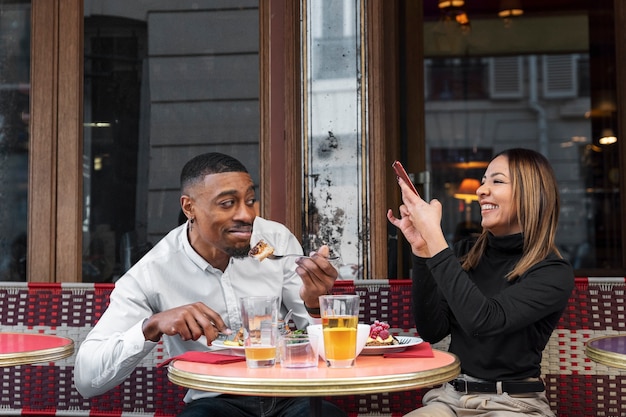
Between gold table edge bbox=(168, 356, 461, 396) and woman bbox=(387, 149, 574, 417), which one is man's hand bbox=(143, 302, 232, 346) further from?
woman bbox=(387, 149, 574, 417)

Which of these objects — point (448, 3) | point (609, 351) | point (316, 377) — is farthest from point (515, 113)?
point (316, 377)

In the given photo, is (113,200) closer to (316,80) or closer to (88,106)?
(88,106)

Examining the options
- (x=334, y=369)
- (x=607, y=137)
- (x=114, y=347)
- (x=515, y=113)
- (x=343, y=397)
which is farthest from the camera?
(x=515, y=113)

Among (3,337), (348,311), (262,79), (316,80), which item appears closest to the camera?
(348,311)

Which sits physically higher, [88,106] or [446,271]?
[88,106]

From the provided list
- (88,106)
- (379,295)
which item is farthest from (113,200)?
(379,295)

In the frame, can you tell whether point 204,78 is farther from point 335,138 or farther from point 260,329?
point 260,329

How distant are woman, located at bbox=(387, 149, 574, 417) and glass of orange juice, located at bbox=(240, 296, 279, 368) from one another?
0.57 meters

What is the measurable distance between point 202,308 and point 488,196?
991 mm

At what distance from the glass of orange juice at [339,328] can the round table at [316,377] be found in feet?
0.10

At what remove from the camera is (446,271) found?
7.30ft

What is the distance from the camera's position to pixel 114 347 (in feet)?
7.66

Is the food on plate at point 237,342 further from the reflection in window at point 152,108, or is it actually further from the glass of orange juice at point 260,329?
the reflection in window at point 152,108

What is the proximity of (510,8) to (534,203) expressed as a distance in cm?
778
